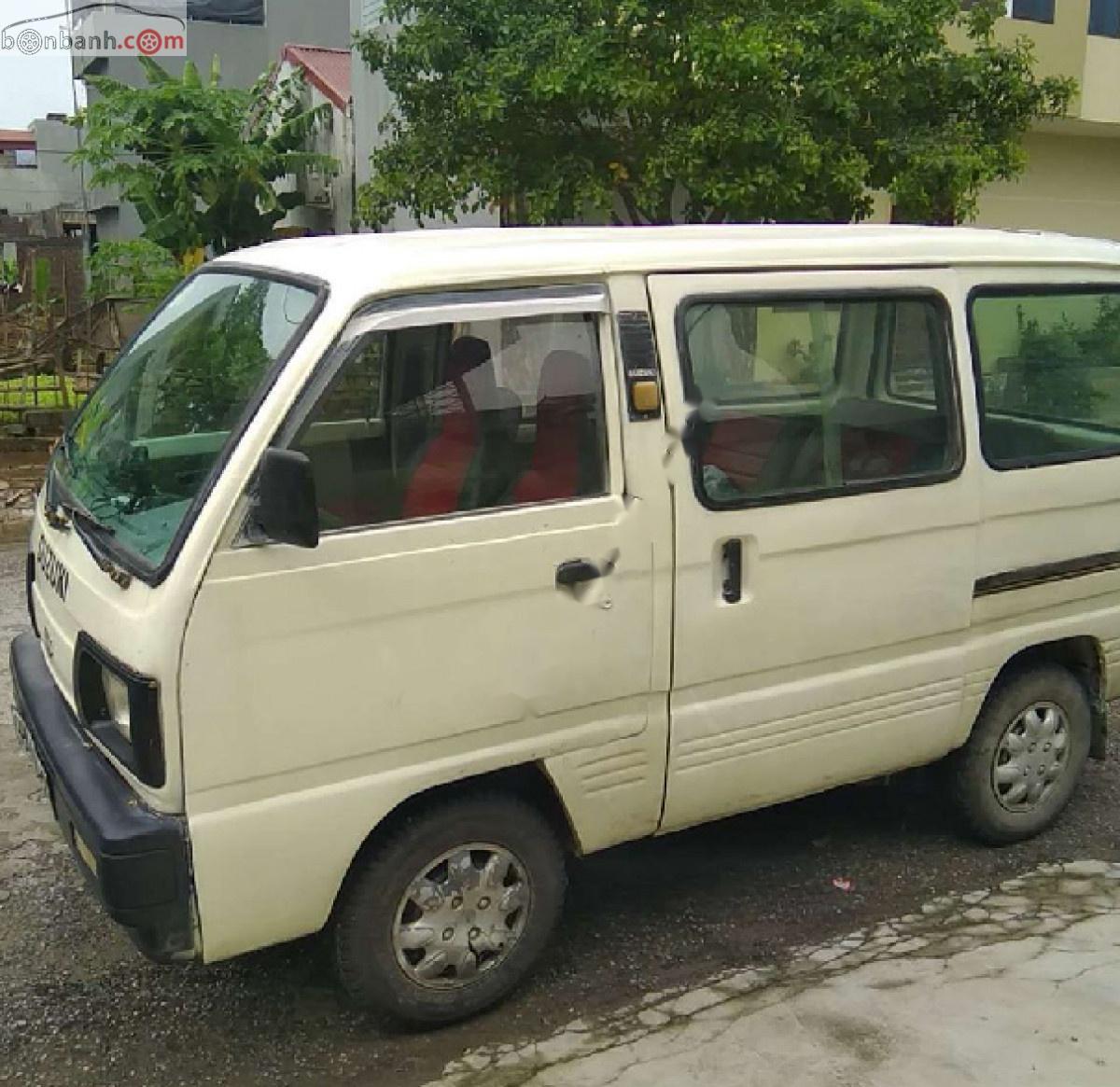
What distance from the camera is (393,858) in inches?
119

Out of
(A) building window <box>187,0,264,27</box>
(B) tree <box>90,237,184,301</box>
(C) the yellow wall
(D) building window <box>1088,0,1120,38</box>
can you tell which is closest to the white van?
(C) the yellow wall

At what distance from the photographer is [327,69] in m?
18.2

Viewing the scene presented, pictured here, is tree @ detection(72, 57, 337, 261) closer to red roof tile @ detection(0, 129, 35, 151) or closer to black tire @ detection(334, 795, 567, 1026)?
black tire @ detection(334, 795, 567, 1026)

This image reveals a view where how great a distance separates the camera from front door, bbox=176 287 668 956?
2.73 m

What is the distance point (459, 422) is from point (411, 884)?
1.16 meters

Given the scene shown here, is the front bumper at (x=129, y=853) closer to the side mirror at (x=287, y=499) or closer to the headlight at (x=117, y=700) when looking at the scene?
the headlight at (x=117, y=700)

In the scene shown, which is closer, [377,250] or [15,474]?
[377,250]

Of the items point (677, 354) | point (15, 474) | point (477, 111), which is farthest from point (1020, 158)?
point (15, 474)

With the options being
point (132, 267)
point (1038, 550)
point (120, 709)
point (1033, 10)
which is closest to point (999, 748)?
point (1038, 550)

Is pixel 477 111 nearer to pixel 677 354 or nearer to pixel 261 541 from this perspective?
pixel 677 354

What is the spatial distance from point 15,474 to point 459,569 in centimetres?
782

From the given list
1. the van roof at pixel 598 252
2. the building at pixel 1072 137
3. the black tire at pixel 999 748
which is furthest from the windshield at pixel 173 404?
the building at pixel 1072 137

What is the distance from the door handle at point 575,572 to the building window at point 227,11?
87.9ft

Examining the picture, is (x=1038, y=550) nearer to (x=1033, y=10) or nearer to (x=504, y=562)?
(x=504, y=562)
